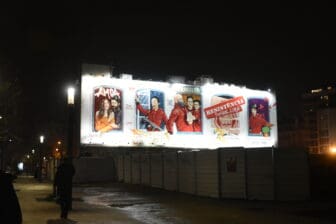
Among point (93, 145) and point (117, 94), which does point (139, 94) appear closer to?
point (117, 94)

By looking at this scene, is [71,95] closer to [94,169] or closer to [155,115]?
[94,169]

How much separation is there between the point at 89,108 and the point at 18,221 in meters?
45.5

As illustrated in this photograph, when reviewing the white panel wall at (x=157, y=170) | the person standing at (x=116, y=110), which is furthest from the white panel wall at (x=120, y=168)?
the white panel wall at (x=157, y=170)

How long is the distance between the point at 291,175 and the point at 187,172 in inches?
253

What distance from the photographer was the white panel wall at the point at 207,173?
2462 cm

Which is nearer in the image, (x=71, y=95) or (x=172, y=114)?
(x=71, y=95)

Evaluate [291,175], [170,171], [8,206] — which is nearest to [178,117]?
[170,171]

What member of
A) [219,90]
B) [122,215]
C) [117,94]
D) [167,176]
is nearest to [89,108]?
[117,94]

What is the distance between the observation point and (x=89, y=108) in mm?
50969

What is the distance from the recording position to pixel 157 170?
33.0 m

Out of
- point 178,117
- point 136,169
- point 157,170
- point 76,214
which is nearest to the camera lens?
point 76,214

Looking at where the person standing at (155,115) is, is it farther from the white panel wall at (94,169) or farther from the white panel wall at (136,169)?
the white panel wall at (136,169)

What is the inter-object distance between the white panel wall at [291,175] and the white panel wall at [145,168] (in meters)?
13.6

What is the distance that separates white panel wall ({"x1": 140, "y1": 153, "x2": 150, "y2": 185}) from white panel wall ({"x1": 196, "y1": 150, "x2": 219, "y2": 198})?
359 inches
